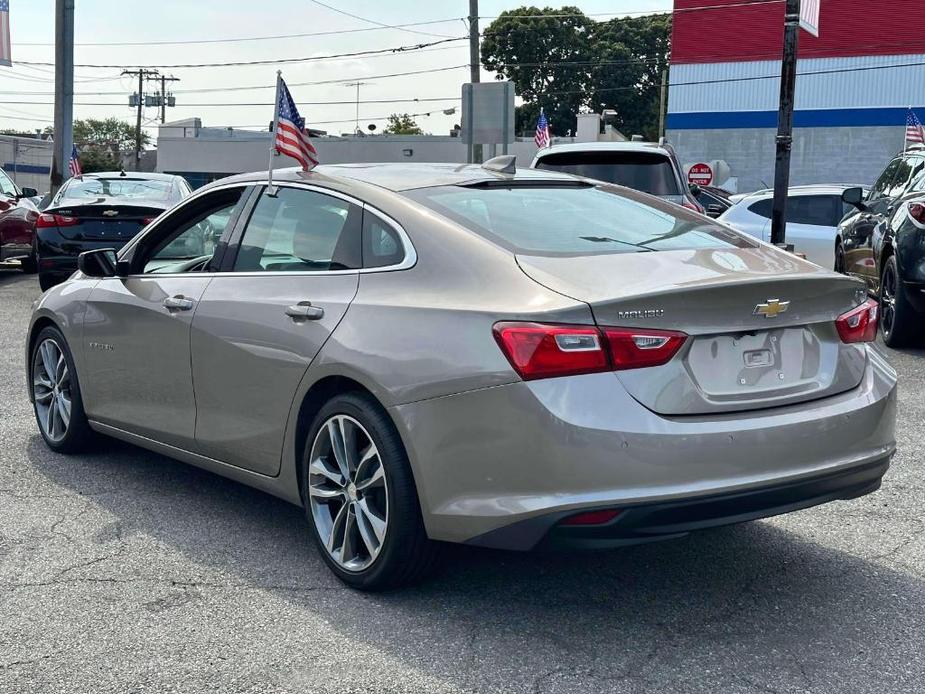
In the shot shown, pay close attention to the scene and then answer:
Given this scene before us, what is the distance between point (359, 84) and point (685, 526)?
85242 millimetres

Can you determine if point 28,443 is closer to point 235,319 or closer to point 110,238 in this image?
point 235,319

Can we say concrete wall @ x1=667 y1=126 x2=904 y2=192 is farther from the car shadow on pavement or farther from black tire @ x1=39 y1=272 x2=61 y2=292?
the car shadow on pavement

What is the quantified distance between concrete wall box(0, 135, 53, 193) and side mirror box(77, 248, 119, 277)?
3121 inches

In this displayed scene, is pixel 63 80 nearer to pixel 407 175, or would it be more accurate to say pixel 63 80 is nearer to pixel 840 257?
pixel 840 257

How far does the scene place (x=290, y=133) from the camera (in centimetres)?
595

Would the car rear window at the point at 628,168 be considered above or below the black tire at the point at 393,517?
above

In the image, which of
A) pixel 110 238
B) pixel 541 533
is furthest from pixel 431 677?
pixel 110 238

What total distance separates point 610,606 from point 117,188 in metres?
11.9

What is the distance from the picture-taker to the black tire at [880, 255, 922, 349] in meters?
9.63

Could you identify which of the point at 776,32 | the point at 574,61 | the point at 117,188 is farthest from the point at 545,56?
the point at 117,188

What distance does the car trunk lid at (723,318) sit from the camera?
354cm

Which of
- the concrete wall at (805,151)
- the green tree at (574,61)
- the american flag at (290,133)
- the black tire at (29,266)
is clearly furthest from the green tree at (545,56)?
the american flag at (290,133)

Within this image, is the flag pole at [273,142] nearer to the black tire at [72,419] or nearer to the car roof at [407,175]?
the car roof at [407,175]

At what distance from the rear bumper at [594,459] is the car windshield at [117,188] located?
35.9 ft
